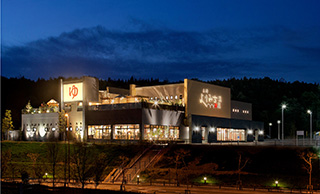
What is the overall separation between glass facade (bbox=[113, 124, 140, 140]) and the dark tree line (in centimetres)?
4438

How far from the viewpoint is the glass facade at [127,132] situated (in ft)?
168

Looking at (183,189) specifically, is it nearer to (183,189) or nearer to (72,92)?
(183,189)

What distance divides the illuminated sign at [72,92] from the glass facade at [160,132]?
1170cm

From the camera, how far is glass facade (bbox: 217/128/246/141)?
2441 inches

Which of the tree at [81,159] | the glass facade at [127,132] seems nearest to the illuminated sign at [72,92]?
the glass facade at [127,132]

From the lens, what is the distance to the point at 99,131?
55.1 meters

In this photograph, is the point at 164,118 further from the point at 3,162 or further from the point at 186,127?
the point at 3,162

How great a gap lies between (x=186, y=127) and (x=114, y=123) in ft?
33.7

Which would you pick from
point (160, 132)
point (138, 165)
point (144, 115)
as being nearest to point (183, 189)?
point (138, 165)

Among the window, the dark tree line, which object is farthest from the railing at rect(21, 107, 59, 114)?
the dark tree line

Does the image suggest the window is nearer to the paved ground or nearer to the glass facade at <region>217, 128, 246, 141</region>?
the glass facade at <region>217, 128, 246, 141</region>

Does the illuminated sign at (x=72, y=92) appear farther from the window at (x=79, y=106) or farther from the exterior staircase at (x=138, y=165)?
the exterior staircase at (x=138, y=165)

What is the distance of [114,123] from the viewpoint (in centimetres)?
5331

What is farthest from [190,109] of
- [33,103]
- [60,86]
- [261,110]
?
[33,103]
